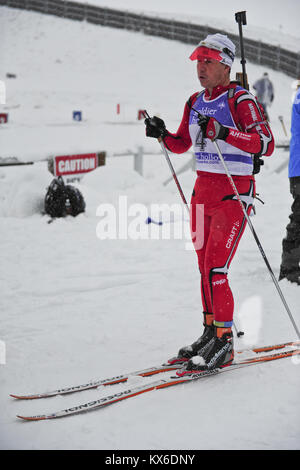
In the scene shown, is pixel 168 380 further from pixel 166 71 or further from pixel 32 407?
pixel 166 71

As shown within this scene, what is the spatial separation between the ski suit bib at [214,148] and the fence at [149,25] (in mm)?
31710

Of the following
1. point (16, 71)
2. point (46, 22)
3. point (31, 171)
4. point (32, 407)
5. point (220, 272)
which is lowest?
point (32, 407)

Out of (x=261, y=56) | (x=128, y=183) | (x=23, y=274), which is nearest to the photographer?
(x=23, y=274)

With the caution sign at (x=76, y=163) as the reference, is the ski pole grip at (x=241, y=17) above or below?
below

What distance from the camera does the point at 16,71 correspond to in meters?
33.7

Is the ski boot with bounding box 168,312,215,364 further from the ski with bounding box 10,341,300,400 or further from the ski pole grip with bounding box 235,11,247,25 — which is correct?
the ski pole grip with bounding box 235,11,247,25

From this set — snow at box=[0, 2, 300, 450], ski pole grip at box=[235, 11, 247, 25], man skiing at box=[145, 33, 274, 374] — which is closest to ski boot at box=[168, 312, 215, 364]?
man skiing at box=[145, 33, 274, 374]

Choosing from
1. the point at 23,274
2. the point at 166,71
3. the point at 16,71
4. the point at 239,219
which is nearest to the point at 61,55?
the point at 16,71

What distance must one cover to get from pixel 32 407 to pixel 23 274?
2.90 metres

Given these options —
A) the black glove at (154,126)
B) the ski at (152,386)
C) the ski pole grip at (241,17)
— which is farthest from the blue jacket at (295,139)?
the ski at (152,386)

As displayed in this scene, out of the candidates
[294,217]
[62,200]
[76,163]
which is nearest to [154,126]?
[294,217]

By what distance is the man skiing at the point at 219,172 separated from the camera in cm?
354

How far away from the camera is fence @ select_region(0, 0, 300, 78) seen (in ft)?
109

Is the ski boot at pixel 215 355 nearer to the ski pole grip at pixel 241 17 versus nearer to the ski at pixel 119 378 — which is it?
the ski at pixel 119 378
